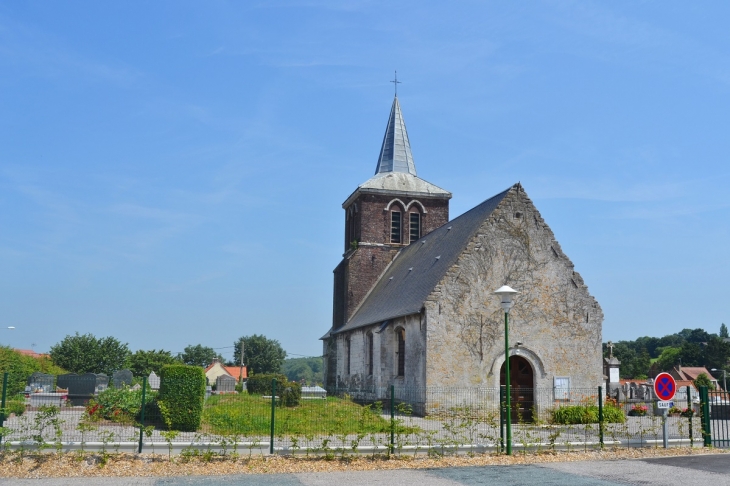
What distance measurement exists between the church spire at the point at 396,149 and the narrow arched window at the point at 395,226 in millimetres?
3667

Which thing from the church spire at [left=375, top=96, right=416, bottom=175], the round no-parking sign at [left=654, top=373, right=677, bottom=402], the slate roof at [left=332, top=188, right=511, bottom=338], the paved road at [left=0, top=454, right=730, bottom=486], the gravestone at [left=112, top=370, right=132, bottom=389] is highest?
the church spire at [left=375, top=96, right=416, bottom=175]

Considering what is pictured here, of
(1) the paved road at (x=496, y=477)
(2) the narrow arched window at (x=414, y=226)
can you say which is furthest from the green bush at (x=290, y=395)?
(2) the narrow arched window at (x=414, y=226)

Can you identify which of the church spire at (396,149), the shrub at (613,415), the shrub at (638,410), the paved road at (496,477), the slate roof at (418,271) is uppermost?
the church spire at (396,149)

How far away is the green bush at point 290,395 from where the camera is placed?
792 inches

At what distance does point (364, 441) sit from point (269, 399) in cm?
296

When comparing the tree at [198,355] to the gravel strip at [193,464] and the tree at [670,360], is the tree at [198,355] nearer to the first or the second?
the tree at [670,360]

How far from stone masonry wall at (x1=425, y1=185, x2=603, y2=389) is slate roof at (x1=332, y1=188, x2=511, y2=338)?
0.79m

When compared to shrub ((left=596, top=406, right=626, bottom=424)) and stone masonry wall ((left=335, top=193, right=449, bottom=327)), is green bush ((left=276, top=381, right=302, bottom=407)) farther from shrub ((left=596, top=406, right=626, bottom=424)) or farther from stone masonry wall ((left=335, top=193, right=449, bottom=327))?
stone masonry wall ((left=335, top=193, right=449, bottom=327))

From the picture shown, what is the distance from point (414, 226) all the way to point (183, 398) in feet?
76.8

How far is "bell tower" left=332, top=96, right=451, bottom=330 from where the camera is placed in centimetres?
3969

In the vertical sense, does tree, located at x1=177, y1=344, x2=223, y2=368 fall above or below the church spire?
below

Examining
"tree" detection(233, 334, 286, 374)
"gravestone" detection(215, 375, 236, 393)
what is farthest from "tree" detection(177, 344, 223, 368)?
"gravestone" detection(215, 375, 236, 393)

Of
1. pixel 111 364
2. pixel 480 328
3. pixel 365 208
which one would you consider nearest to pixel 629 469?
pixel 480 328

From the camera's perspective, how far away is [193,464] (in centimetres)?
1466
